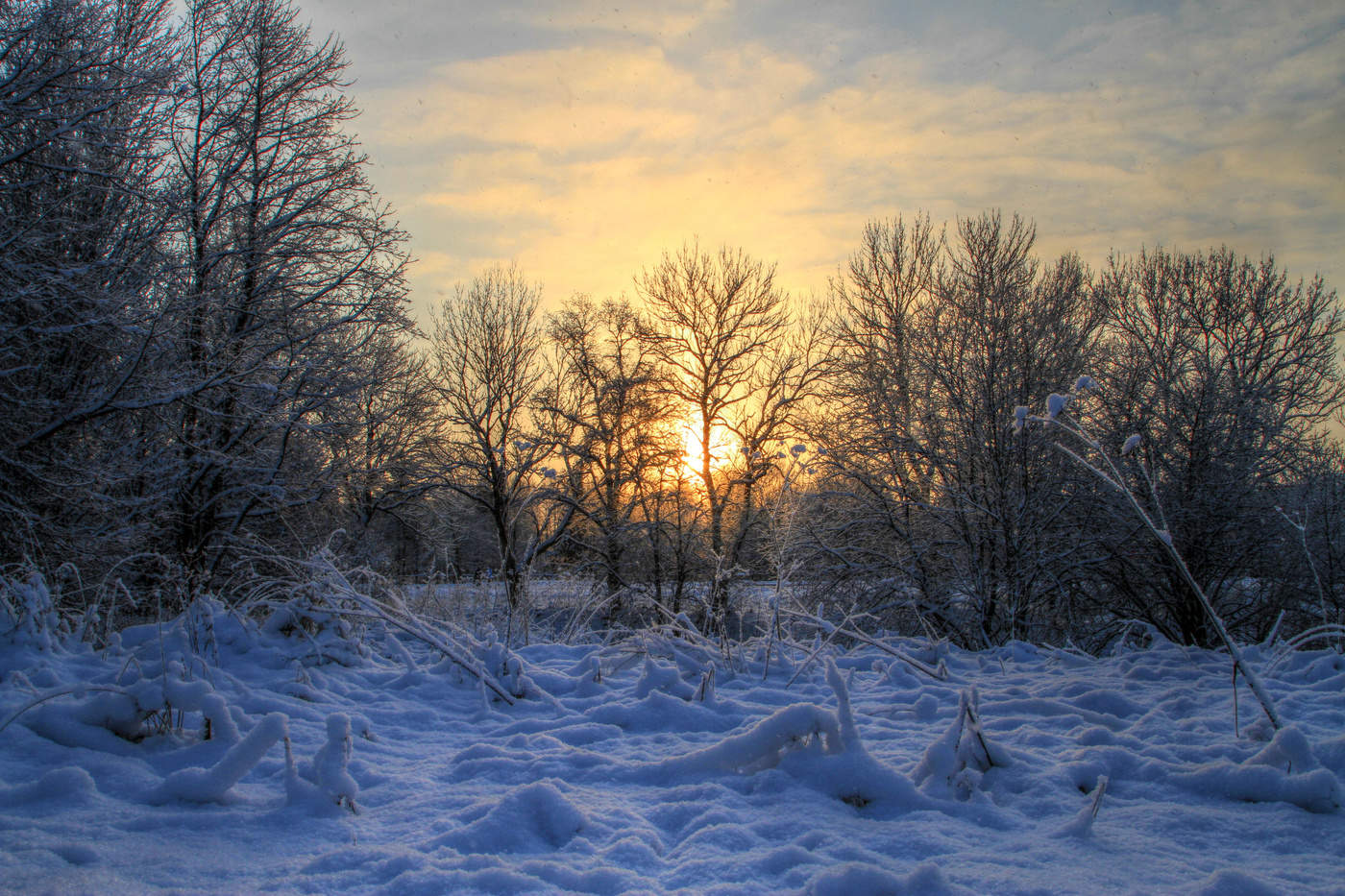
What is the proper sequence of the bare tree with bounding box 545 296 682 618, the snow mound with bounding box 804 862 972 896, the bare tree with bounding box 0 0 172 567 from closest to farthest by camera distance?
the snow mound with bounding box 804 862 972 896 → the bare tree with bounding box 0 0 172 567 → the bare tree with bounding box 545 296 682 618

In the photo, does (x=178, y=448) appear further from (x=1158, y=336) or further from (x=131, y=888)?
(x=1158, y=336)

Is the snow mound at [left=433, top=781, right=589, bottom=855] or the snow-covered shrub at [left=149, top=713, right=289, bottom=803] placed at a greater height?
the snow-covered shrub at [left=149, top=713, right=289, bottom=803]

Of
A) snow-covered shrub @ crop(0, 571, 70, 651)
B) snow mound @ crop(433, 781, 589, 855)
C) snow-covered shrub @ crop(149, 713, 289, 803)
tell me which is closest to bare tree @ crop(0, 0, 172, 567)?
snow-covered shrub @ crop(0, 571, 70, 651)

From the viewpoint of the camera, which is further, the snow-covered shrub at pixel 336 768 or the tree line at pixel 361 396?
the tree line at pixel 361 396

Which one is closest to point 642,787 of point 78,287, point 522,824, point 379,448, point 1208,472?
point 522,824

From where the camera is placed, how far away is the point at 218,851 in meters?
1.68

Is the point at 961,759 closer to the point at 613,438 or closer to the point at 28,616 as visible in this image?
the point at 28,616

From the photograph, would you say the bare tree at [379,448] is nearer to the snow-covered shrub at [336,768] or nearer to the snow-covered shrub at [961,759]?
the snow-covered shrub at [336,768]

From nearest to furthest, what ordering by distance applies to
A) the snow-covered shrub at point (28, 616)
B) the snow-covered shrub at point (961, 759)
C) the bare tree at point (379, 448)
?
1. the snow-covered shrub at point (961, 759)
2. the snow-covered shrub at point (28, 616)
3. the bare tree at point (379, 448)

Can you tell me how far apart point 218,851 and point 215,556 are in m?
8.84

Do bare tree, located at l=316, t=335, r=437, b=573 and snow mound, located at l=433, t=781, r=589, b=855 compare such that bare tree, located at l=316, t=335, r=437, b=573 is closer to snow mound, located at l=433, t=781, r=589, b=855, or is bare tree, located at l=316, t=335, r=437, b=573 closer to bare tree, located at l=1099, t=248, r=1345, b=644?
snow mound, located at l=433, t=781, r=589, b=855

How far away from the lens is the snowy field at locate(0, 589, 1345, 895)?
1592 millimetres

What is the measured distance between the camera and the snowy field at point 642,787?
1592 millimetres

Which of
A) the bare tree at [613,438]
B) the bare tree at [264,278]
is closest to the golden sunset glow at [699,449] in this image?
the bare tree at [613,438]
